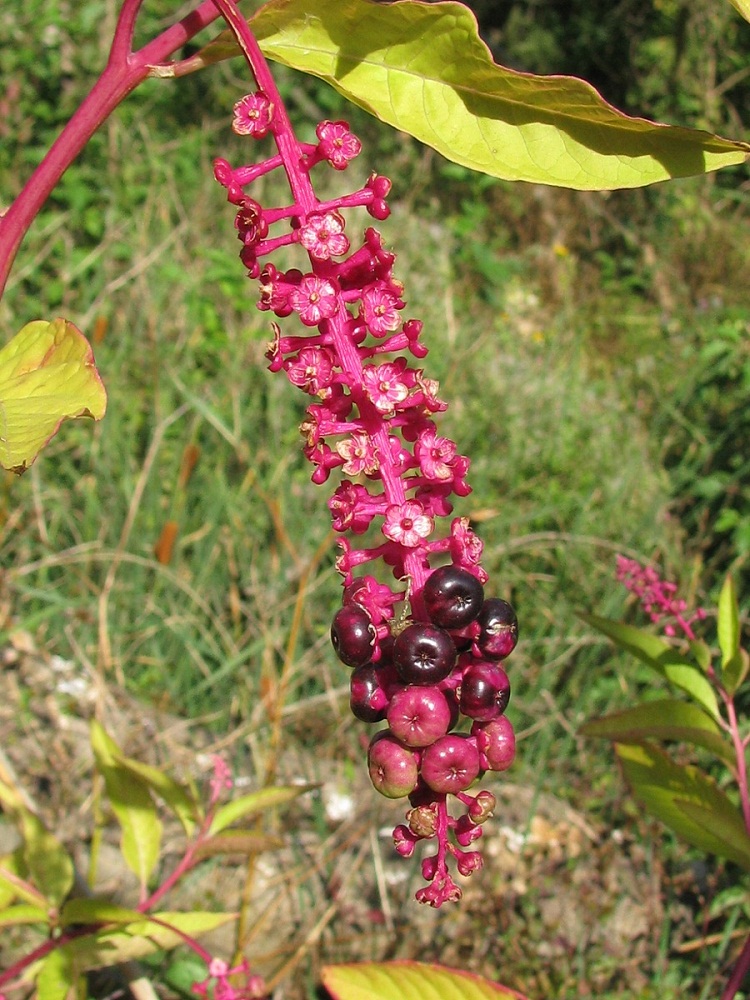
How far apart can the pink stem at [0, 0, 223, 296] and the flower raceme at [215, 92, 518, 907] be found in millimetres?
105

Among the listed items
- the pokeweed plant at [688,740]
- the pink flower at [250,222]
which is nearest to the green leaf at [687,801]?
the pokeweed plant at [688,740]

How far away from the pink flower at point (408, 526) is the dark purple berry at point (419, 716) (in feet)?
0.38

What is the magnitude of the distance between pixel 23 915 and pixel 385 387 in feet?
3.49

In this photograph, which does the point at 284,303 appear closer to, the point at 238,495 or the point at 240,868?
the point at 240,868

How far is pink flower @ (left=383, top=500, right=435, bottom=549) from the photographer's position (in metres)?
0.78

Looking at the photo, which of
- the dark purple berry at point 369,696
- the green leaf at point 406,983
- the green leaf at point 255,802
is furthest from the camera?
the green leaf at point 255,802

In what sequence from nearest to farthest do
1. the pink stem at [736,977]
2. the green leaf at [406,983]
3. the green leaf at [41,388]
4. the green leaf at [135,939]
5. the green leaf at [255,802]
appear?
the green leaf at [41,388]
the green leaf at [406,983]
the pink stem at [736,977]
the green leaf at [135,939]
the green leaf at [255,802]

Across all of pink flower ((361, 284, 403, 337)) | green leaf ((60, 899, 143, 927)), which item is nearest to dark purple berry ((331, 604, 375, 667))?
pink flower ((361, 284, 403, 337))

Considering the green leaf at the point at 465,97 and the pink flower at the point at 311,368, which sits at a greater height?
the green leaf at the point at 465,97

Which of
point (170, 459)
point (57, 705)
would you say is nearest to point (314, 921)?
point (57, 705)

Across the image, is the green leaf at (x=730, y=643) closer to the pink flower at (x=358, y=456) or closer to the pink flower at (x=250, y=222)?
the pink flower at (x=358, y=456)

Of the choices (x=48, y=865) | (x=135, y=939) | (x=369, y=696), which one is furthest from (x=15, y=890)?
(x=369, y=696)

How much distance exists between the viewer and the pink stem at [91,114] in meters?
0.81

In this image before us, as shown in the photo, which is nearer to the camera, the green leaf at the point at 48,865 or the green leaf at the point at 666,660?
the green leaf at the point at 48,865
